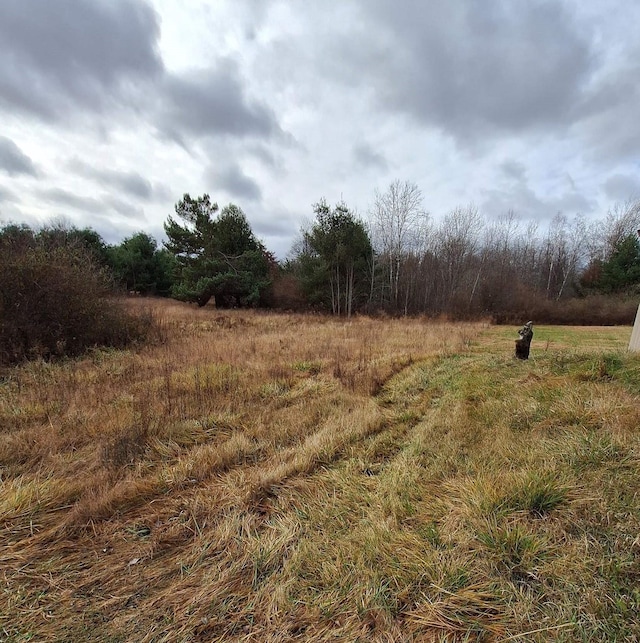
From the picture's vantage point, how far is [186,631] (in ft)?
4.34

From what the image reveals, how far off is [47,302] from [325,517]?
7794mm

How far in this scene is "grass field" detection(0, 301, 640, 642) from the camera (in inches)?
52.8

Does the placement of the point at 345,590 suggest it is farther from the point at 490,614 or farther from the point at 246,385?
the point at 246,385

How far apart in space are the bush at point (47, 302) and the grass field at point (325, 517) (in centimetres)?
296

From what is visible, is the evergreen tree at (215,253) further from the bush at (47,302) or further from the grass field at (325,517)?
the grass field at (325,517)

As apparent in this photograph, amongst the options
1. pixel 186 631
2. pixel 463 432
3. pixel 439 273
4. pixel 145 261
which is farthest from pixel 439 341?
pixel 145 261

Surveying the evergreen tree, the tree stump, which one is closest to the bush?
the tree stump

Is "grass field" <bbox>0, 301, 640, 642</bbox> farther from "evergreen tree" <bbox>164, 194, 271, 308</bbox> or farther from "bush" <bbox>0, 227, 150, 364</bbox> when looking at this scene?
"evergreen tree" <bbox>164, 194, 271, 308</bbox>

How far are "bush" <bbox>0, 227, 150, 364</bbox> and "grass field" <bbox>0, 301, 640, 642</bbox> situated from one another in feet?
9.70

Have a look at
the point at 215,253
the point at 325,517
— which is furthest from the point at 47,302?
the point at 215,253

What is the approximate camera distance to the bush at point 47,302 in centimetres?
590

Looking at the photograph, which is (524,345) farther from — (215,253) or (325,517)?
(215,253)

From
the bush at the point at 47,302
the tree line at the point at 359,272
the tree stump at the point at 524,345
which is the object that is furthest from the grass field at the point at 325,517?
the tree line at the point at 359,272

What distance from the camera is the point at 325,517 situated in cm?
200
